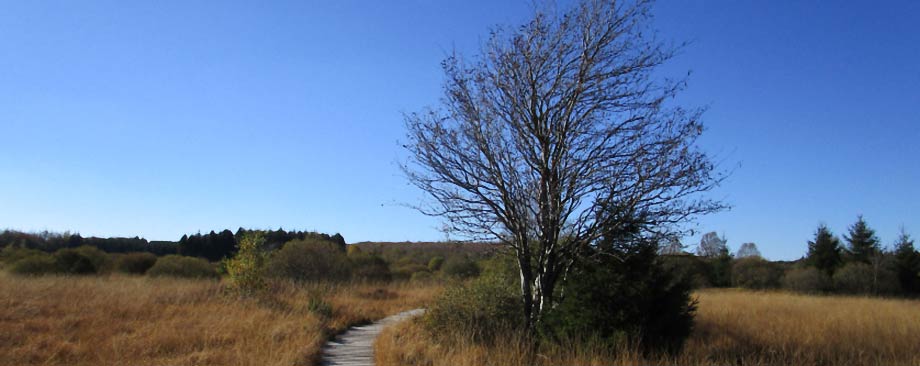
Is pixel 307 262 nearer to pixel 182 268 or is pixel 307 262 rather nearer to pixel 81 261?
pixel 182 268

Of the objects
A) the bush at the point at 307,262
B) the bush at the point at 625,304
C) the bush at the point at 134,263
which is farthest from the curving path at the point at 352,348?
the bush at the point at 134,263

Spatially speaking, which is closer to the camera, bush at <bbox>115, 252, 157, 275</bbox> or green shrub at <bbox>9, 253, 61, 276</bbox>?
green shrub at <bbox>9, 253, 61, 276</bbox>

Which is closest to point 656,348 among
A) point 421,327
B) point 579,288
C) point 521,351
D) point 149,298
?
point 579,288

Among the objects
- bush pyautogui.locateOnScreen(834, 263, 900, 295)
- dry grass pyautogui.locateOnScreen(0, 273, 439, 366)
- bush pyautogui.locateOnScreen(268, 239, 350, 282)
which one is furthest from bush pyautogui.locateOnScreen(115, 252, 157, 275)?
bush pyautogui.locateOnScreen(834, 263, 900, 295)

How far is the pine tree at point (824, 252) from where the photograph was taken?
158ft

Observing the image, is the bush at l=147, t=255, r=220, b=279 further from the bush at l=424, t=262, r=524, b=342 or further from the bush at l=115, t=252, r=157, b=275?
the bush at l=424, t=262, r=524, b=342

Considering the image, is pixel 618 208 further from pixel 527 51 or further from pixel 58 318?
pixel 58 318

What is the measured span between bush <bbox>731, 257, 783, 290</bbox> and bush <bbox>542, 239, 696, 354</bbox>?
128 feet

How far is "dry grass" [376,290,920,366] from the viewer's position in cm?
968

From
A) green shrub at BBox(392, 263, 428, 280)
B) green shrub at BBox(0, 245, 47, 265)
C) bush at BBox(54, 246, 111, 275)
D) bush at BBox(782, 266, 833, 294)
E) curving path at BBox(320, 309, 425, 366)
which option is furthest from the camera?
green shrub at BBox(392, 263, 428, 280)

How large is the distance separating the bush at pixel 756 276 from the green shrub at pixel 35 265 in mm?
44108

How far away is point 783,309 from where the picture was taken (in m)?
24.0

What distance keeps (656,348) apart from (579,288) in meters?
1.57

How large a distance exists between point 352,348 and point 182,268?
25.6m
